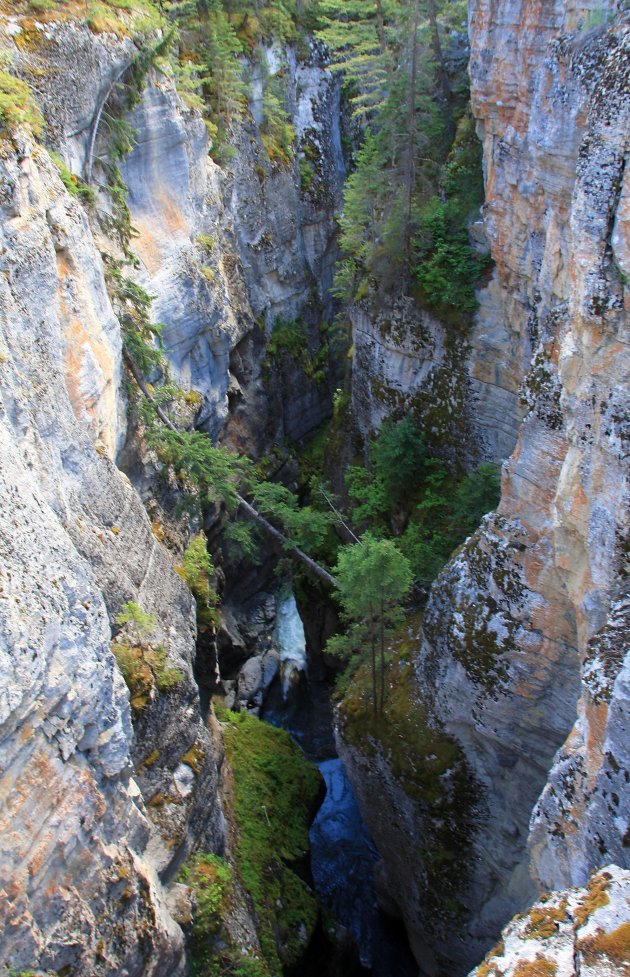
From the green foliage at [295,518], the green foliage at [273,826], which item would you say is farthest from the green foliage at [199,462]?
the green foliage at [273,826]

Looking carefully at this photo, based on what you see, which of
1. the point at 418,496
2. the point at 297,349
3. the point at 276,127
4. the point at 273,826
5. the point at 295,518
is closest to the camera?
the point at 273,826

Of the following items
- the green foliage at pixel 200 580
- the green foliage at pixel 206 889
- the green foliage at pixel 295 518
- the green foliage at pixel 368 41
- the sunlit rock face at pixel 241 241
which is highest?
the green foliage at pixel 368 41

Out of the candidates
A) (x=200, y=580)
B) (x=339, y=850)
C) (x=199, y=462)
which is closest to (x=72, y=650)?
(x=200, y=580)

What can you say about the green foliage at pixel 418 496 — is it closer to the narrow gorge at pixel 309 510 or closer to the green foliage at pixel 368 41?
the narrow gorge at pixel 309 510

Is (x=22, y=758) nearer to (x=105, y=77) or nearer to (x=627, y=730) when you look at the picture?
(x=627, y=730)

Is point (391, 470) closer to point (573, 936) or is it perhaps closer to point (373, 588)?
point (373, 588)

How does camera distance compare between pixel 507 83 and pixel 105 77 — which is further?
pixel 507 83

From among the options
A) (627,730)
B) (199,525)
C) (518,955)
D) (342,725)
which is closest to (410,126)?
(199,525)
